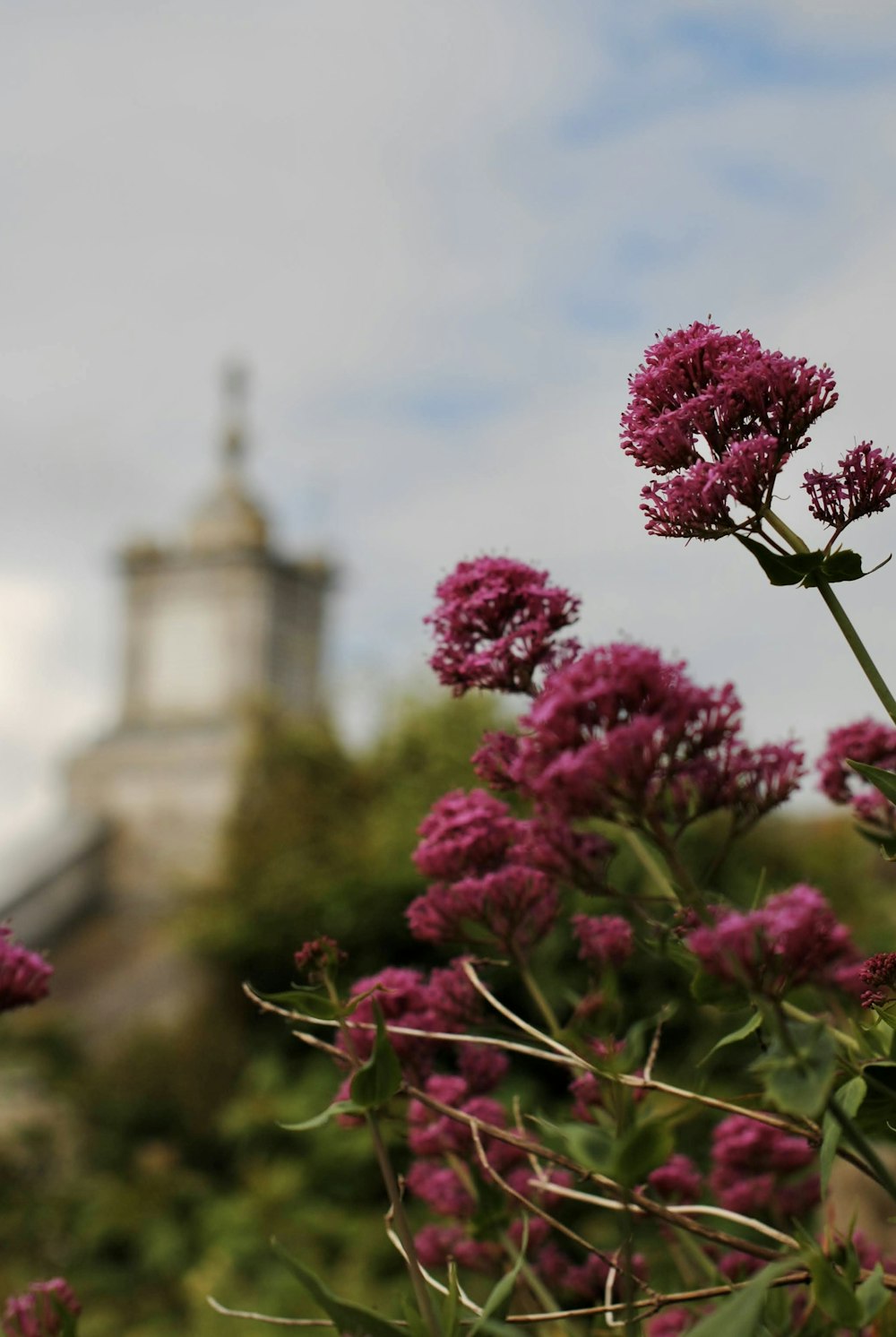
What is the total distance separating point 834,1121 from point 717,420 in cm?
54

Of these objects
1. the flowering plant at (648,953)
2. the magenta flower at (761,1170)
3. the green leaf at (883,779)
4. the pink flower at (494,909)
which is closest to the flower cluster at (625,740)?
the flowering plant at (648,953)

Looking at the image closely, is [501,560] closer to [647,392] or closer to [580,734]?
[647,392]

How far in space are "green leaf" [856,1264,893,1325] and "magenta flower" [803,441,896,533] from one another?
0.58 metres

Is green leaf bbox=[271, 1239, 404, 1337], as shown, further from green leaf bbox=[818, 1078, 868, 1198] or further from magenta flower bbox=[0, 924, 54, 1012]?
magenta flower bbox=[0, 924, 54, 1012]

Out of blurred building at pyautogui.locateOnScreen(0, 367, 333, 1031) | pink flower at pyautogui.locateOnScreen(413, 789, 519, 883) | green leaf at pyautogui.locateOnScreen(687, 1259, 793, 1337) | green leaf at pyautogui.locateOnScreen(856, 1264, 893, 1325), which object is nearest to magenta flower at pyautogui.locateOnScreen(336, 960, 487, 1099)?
pink flower at pyautogui.locateOnScreen(413, 789, 519, 883)

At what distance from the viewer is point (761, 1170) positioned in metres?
1.91

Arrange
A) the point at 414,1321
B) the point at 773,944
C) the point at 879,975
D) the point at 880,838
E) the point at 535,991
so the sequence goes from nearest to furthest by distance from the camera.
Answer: the point at 773,944 < the point at 414,1321 < the point at 879,975 < the point at 535,991 < the point at 880,838

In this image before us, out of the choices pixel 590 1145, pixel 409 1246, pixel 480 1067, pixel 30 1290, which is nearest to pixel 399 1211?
pixel 409 1246

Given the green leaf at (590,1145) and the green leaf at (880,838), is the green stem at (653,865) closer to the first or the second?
the green leaf at (880,838)

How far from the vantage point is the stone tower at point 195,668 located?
20.5 meters

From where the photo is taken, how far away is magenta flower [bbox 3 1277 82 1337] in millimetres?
1340

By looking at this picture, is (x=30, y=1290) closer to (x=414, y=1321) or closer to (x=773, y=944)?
(x=414, y=1321)

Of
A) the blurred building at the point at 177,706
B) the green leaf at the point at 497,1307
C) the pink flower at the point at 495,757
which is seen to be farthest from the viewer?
the blurred building at the point at 177,706

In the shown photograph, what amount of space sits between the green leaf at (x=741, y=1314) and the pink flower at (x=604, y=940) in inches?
24.6
